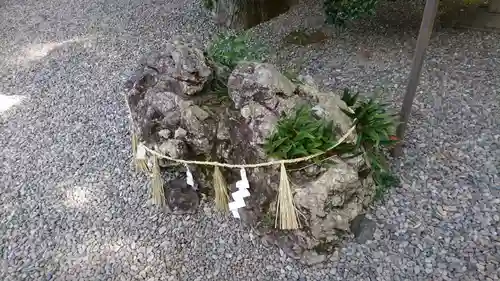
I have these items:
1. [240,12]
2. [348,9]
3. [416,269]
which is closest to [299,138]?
[416,269]

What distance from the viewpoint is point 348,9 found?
12.9 ft

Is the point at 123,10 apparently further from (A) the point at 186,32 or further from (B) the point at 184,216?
(B) the point at 184,216

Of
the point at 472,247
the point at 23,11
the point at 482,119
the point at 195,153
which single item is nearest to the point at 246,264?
the point at 195,153

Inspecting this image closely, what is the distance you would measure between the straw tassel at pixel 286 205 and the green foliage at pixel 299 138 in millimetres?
90

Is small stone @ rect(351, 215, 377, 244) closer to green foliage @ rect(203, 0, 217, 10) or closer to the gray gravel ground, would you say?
the gray gravel ground

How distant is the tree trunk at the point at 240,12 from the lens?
4836mm

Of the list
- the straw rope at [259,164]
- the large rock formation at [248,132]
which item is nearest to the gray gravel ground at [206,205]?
the large rock formation at [248,132]

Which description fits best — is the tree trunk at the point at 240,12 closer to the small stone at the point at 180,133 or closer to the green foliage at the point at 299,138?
the small stone at the point at 180,133

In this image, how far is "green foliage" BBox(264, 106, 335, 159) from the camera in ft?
7.52

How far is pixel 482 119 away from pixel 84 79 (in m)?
3.54

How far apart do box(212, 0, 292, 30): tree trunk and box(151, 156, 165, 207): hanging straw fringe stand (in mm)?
2676

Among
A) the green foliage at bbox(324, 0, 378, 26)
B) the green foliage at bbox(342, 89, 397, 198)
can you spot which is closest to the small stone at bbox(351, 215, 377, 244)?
the green foliage at bbox(342, 89, 397, 198)

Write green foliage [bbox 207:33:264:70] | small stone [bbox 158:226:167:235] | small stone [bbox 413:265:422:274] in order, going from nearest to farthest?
small stone [bbox 413:265:422:274], small stone [bbox 158:226:167:235], green foliage [bbox 207:33:264:70]

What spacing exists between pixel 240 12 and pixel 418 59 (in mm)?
2643
